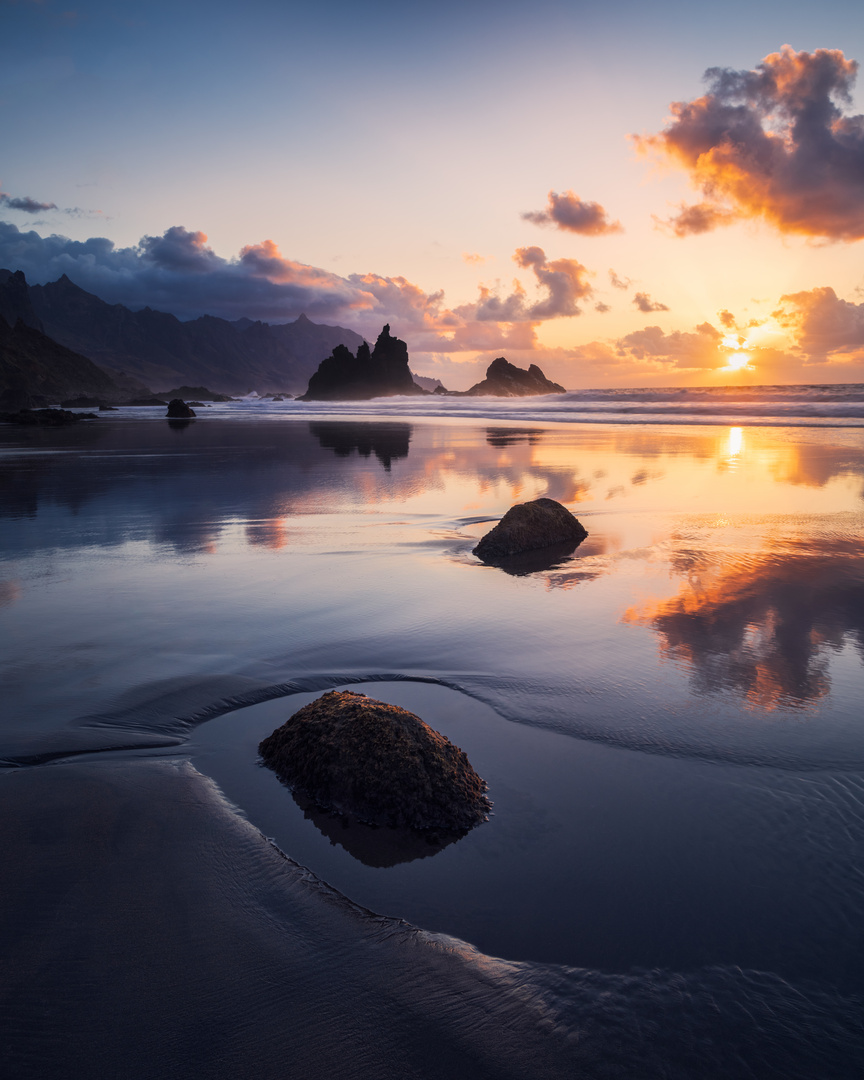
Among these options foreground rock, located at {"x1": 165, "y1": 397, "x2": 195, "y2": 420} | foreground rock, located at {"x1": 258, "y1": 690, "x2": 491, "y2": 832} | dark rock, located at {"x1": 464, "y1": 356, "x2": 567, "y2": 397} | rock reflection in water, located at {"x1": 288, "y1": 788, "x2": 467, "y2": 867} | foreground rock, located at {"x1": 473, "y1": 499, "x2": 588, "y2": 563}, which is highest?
dark rock, located at {"x1": 464, "y1": 356, "x2": 567, "y2": 397}

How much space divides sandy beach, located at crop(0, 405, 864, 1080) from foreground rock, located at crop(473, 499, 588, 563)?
0.55m

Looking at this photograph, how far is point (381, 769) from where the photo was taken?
9.03ft

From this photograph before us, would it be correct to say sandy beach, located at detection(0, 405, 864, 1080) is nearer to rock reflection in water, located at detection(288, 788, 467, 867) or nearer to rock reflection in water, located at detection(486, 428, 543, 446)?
rock reflection in water, located at detection(288, 788, 467, 867)

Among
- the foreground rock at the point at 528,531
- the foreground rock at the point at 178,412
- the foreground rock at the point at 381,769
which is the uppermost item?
the foreground rock at the point at 178,412

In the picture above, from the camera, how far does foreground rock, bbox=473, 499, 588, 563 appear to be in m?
7.13

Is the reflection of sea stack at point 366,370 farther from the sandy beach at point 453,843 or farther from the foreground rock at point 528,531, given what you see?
the sandy beach at point 453,843

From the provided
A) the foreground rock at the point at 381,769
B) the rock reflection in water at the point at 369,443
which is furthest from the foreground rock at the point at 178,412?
the foreground rock at the point at 381,769

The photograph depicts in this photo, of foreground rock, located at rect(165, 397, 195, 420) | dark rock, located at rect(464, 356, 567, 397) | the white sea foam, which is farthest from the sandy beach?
dark rock, located at rect(464, 356, 567, 397)

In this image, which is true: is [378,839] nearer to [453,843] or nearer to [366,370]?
[453,843]

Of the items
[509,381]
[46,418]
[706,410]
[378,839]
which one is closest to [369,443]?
[378,839]

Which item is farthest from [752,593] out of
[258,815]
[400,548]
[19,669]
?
[19,669]

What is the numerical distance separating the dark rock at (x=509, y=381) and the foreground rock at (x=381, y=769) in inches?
4910

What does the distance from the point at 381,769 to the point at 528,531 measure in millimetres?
4843

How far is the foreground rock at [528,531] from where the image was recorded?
713cm
